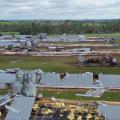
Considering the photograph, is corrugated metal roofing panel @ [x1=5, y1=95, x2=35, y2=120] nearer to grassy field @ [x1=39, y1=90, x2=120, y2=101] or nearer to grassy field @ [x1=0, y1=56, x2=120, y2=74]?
grassy field @ [x1=39, y1=90, x2=120, y2=101]

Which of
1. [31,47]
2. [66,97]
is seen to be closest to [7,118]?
[66,97]

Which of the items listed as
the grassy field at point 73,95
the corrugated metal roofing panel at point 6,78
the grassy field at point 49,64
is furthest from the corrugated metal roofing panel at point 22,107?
the grassy field at point 49,64

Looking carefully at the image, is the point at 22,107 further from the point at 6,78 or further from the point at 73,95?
the point at 6,78

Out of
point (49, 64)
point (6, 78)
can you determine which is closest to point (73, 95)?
point (6, 78)

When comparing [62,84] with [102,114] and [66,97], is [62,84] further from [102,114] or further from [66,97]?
[102,114]

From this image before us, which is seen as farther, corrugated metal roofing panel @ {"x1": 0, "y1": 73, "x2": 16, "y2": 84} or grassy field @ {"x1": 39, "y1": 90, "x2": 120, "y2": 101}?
corrugated metal roofing panel @ {"x1": 0, "y1": 73, "x2": 16, "y2": 84}

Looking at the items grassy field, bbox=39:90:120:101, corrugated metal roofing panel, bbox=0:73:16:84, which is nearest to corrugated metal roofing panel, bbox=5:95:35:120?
grassy field, bbox=39:90:120:101
